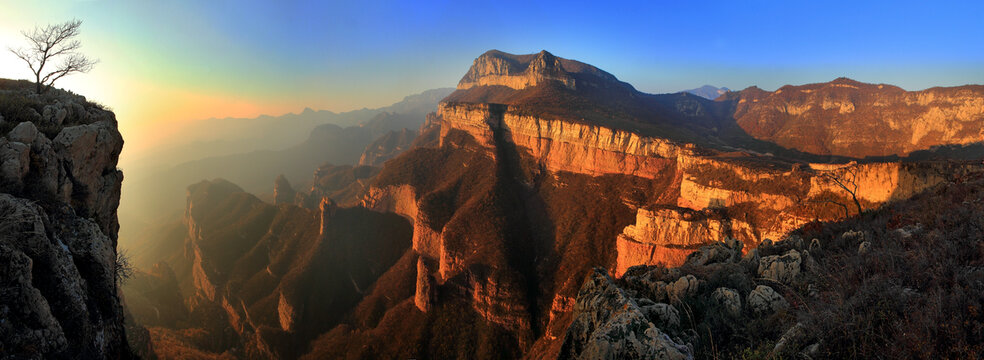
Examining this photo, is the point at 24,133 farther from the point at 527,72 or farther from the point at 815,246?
the point at 527,72

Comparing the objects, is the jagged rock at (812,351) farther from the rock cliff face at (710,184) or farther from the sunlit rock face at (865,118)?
the sunlit rock face at (865,118)

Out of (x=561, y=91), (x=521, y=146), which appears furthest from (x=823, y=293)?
(x=561, y=91)

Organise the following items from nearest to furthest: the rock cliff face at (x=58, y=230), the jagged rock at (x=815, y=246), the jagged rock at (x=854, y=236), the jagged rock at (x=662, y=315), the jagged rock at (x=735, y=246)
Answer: the rock cliff face at (x=58, y=230) < the jagged rock at (x=662, y=315) < the jagged rock at (x=854, y=236) < the jagged rock at (x=815, y=246) < the jagged rock at (x=735, y=246)

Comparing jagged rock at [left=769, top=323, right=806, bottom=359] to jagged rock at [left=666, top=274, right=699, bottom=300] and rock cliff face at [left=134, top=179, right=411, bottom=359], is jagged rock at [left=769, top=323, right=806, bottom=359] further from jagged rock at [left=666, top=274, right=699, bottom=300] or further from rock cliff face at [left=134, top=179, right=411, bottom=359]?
rock cliff face at [left=134, top=179, right=411, bottom=359]

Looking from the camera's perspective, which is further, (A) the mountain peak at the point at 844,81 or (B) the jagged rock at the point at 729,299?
(A) the mountain peak at the point at 844,81

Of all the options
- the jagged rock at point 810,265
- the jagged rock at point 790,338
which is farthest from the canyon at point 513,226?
the jagged rock at point 810,265

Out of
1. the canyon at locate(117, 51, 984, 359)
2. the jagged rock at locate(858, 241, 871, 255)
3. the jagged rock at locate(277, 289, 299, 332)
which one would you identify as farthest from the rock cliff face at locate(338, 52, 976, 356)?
the jagged rock at locate(277, 289, 299, 332)
